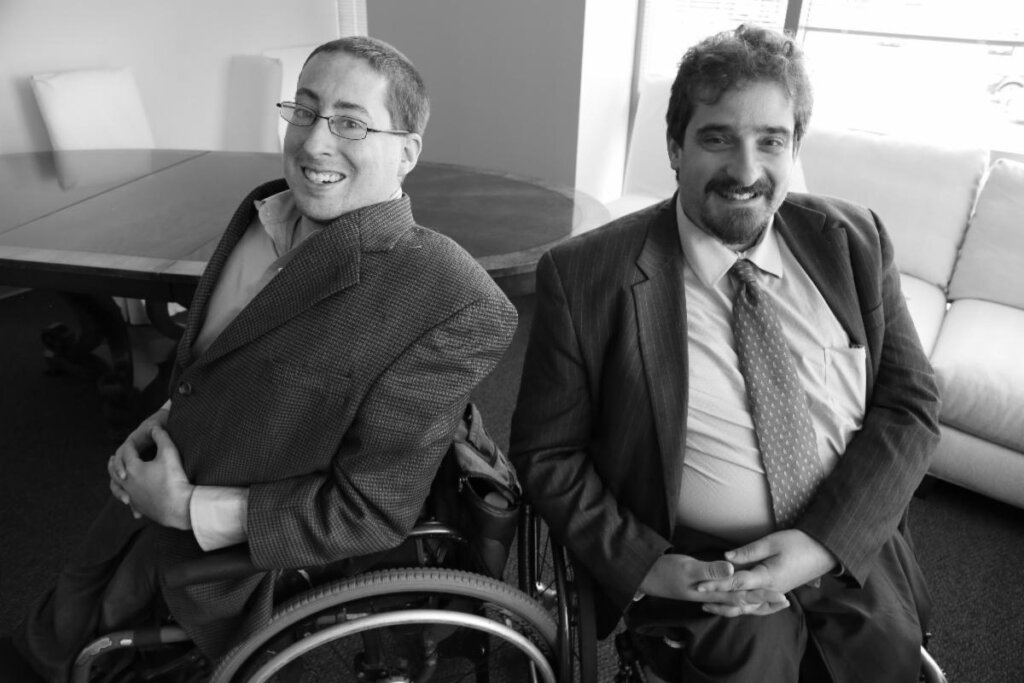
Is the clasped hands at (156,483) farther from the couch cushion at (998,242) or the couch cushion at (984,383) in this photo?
the couch cushion at (998,242)

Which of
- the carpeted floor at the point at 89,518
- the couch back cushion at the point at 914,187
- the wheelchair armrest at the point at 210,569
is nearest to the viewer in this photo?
the wheelchair armrest at the point at 210,569

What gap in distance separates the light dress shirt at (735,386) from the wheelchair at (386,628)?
0.31m

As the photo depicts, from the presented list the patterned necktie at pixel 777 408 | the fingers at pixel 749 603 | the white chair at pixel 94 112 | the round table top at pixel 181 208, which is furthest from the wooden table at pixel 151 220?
the fingers at pixel 749 603

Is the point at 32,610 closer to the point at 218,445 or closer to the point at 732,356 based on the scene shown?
the point at 218,445

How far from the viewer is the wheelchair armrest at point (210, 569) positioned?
1.06m

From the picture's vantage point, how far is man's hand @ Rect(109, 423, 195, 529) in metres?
1.17

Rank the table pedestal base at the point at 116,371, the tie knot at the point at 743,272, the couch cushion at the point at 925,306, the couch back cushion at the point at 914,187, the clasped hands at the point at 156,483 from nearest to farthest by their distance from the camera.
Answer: the clasped hands at the point at 156,483 < the tie knot at the point at 743,272 < the couch cushion at the point at 925,306 < the table pedestal base at the point at 116,371 < the couch back cushion at the point at 914,187

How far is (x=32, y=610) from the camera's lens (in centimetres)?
139

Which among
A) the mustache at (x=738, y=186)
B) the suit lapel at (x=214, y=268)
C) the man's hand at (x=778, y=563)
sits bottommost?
the man's hand at (x=778, y=563)

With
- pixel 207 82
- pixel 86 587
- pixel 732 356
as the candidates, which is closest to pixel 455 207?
pixel 732 356

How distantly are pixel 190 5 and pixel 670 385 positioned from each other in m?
3.79

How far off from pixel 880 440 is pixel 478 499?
627 mm

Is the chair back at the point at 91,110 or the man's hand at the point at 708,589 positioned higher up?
the chair back at the point at 91,110

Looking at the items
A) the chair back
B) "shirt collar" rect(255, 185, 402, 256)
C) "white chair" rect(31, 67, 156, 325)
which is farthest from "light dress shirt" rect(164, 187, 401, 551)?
the chair back
